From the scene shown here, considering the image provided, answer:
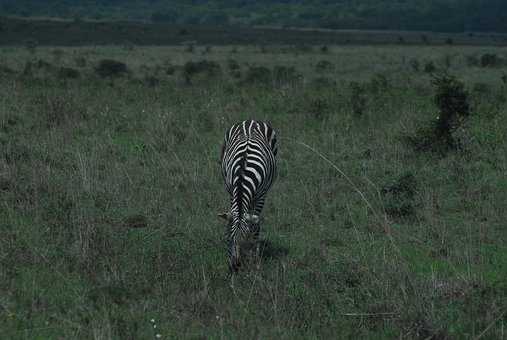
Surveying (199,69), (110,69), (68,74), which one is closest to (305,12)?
(199,69)

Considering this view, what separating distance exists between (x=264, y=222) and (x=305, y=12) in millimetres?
101600

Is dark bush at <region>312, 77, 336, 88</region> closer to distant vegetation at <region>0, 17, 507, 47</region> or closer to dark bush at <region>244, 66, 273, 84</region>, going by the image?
dark bush at <region>244, 66, 273, 84</region>

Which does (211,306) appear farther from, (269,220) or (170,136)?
(170,136)

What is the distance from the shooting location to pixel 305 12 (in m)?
109

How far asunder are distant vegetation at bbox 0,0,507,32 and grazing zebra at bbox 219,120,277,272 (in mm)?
80288

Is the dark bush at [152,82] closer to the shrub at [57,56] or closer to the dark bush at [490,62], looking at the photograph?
the shrub at [57,56]

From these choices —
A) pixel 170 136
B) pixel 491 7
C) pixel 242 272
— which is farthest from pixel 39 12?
pixel 242 272

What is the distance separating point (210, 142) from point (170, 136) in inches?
27.7

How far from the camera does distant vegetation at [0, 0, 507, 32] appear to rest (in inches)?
3652

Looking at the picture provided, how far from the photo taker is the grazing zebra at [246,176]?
286 inches

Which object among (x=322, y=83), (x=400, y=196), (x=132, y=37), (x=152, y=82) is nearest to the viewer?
(x=400, y=196)

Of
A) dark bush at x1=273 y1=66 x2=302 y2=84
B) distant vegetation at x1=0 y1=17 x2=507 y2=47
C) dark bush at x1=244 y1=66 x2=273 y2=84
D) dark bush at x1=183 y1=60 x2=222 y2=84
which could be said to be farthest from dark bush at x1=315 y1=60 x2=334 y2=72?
distant vegetation at x1=0 y1=17 x2=507 y2=47

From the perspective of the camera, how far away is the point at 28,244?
27.4 feet

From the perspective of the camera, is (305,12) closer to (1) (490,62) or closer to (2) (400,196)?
(1) (490,62)
